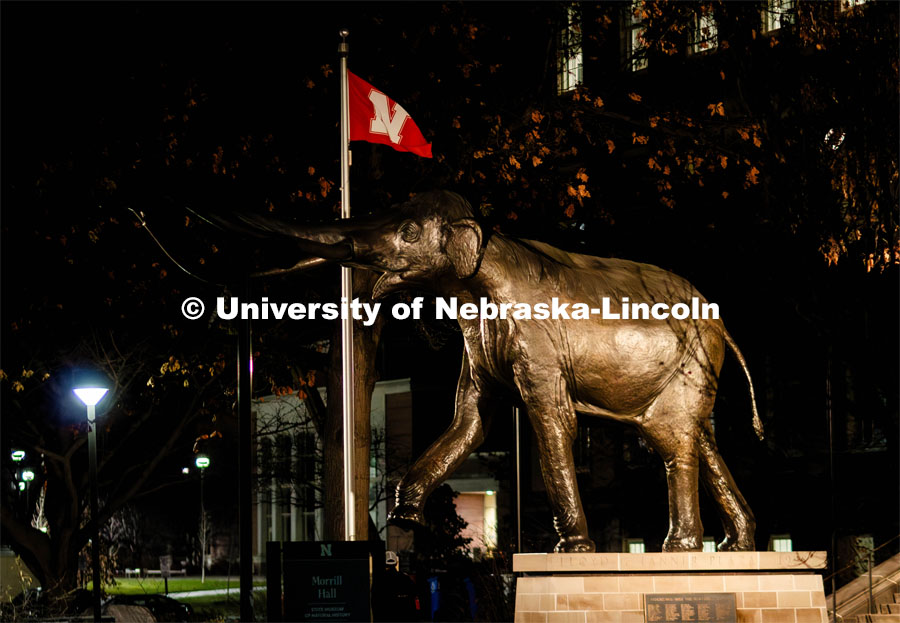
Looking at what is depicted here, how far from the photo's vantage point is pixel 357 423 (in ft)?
56.3

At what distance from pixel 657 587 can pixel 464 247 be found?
3330 millimetres

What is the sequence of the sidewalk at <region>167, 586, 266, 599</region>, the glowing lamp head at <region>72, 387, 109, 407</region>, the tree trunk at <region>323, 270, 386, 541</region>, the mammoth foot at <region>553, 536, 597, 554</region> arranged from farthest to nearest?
the sidewalk at <region>167, 586, 266, 599</region> < the glowing lamp head at <region>72, 387, 109, 407</region> < the tree trunk at <region>323, 270, 386, 541</region> < the mammoth foot at <region>553, 536, 597, 554</region>

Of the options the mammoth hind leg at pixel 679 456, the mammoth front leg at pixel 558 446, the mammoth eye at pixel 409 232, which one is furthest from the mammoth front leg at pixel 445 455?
the mammoth hind leg at pixel 679 456

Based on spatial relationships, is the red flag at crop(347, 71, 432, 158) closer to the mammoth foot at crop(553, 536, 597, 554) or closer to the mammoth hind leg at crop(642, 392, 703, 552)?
the mammoth hind leg at crop(642, 392, 703, 552)

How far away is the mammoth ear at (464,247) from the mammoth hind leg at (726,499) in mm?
2573

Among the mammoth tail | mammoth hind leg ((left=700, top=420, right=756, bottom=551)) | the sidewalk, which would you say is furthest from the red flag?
the sidewalk

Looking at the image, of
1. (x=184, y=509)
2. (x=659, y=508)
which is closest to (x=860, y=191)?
(x=659, y=508)

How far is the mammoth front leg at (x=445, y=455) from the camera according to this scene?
11539 millimetres

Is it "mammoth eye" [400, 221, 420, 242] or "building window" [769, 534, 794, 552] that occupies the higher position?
"mammoth eye" [400, 221, 420, 242]

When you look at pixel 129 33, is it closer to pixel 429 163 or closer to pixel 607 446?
pixel 429 163

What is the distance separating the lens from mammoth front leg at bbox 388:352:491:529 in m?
11.5

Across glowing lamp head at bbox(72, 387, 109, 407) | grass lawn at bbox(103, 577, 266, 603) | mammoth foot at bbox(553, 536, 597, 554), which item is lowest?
grass lawn at bbox(103, 577, 266, 603)

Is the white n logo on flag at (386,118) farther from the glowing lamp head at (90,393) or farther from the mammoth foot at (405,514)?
the glowing lamp head at (90,393)

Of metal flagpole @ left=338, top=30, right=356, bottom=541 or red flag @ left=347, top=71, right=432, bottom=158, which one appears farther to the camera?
red flag @ left=347, top=71, right=432, bottom=158
